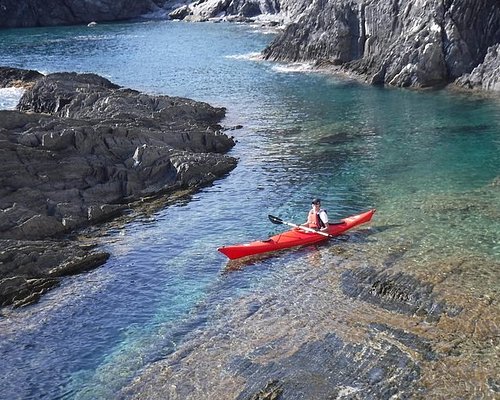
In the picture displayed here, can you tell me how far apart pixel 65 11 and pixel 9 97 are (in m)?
82.3

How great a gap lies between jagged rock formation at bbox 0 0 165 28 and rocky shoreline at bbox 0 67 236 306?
100m

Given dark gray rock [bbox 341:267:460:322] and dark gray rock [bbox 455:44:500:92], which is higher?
dark gray rock [bbox 455:44:500:92]

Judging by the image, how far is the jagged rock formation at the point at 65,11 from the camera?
133 m

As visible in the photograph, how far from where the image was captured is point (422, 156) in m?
37.8

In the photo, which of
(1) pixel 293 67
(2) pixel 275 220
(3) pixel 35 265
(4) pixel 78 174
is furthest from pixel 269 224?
(1) pixel 293 67

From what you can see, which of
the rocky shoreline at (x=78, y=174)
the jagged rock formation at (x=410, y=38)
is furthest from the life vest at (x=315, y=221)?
the jagged rock formation at (x=410, y=38)

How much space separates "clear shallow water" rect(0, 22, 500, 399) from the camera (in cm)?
2059

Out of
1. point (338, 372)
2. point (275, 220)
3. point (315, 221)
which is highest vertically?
point (315, 221)

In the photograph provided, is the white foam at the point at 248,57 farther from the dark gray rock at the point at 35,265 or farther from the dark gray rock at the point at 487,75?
the dark gray rock at the point at 35,265

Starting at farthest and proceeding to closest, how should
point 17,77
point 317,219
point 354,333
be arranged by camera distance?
point 17,77
point 317,219
point 354,333

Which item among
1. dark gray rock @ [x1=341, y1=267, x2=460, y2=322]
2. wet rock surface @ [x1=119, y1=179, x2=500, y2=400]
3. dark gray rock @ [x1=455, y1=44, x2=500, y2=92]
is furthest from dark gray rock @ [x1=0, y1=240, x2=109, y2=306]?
dark gray rock @ [x1=455, y1=44, x2=500, y2=92]

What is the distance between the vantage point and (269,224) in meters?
29.7

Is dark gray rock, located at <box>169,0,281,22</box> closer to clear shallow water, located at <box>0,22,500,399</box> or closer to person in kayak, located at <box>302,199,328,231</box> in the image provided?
clear shallow water, located at <box>0,22,500,399</box>

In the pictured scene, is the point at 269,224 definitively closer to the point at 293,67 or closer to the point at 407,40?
the point at 407,40
